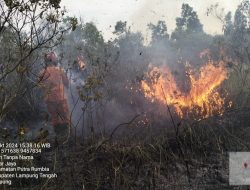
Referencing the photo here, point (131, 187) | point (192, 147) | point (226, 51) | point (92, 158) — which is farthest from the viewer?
point (226, 51)

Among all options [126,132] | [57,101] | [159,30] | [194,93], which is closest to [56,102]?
[57,101]

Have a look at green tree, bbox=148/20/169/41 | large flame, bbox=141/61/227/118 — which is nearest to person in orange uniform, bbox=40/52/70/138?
large flame, bbox=141/61/227/118

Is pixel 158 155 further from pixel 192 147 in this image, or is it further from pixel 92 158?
pixel 92 158

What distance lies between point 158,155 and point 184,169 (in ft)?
2.75

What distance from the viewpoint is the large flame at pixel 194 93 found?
15547 mm

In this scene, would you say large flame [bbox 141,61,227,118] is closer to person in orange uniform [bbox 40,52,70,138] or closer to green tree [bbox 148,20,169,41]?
person in orange uniform [bbox 40,52,70,138]

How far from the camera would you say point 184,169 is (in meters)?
10.2

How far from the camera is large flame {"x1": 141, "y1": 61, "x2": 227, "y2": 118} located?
15.5m

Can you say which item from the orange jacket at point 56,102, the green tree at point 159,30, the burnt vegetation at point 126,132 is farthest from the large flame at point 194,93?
the green tree at point 159,30

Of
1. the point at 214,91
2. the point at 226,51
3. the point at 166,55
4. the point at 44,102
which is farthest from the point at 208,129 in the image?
the point at 166,55

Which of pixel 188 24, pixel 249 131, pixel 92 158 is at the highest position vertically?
pixel 188 24

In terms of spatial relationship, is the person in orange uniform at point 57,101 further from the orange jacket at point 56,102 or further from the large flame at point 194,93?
the large flame at point 194,93

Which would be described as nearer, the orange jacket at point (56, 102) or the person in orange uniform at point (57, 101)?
the person in orange uniform at point (57, 101)

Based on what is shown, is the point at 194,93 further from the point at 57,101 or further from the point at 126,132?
the point at 57,101
